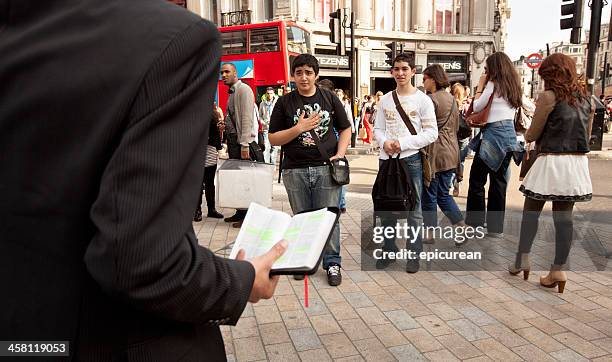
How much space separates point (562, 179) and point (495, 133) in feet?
4.70

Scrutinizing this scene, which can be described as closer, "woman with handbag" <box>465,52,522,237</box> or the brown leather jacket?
"woman with handbag" <box>465,52,522,237</box>

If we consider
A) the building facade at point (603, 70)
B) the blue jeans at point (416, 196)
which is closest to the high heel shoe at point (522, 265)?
the blue jeans at point (416, 196)

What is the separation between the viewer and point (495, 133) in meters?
5.27

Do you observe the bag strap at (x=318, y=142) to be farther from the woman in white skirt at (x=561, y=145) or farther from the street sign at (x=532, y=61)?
the street sign at (x=532, y=61)

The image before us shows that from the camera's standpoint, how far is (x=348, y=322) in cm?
340

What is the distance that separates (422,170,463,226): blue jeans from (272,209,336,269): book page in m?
4.10

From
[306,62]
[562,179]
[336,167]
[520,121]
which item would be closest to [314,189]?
[336,167]

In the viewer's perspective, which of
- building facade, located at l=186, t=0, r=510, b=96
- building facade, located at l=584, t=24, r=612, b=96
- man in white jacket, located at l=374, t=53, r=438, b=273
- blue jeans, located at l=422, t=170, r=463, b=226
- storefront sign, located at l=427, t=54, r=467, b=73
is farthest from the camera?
storefront sign, located at l=427, t=54, r=467, b=73

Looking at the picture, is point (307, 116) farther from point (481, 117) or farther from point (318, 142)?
point (481, 117)

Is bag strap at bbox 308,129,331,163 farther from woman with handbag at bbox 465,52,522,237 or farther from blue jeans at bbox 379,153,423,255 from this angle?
woman with handbag at bbox 465,52,522,237

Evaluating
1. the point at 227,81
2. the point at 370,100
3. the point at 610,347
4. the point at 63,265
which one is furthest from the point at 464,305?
the point at 370,100

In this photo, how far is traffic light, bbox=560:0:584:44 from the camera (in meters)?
8.84

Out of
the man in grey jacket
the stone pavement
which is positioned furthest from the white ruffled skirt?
the man in grey jacket

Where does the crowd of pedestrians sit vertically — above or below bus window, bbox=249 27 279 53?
below
